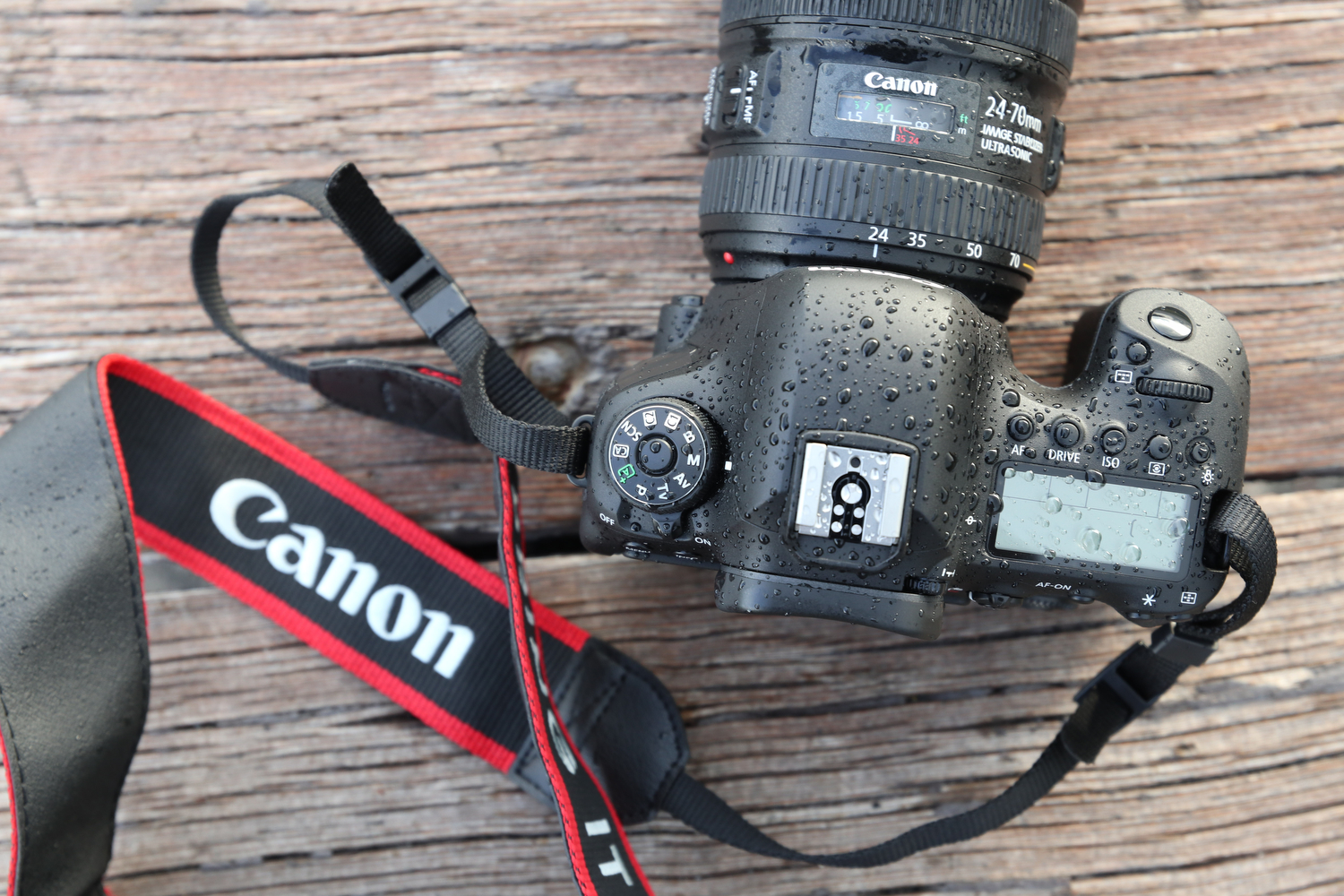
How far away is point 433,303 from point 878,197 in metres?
0.44

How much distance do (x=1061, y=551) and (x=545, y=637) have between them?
1.78 feet

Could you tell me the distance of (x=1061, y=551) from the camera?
737 millimetres

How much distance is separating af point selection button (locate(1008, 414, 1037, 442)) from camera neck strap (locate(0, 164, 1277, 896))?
10.3 inches

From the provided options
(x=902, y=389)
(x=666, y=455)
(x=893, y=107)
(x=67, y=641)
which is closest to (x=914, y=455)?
(x=902, y=389)

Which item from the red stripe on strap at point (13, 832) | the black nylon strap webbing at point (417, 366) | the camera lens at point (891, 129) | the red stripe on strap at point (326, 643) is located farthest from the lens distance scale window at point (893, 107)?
the red stripe on strap at point (13, 832)

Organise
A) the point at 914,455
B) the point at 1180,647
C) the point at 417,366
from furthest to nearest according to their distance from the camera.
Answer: the point at 417,366 < the point at 1180,647 < the point at 914,455

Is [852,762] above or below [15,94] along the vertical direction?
below

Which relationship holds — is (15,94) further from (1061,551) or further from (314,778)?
(1061,551)

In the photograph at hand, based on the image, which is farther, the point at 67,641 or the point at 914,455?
the point at 67,641

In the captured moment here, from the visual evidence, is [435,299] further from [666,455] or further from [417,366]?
[666,455]

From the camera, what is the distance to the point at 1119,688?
0.92m

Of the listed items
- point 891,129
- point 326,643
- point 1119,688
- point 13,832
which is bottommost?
point 13,832

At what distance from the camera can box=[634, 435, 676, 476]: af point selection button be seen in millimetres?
698

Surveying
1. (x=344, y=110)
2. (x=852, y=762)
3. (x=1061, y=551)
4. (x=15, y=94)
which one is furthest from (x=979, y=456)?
(x=15, y=94)
